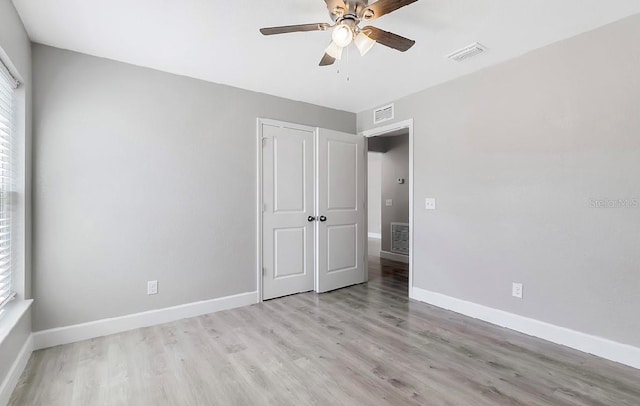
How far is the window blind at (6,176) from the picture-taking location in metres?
2.02

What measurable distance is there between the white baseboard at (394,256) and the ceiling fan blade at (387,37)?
14.5 feet

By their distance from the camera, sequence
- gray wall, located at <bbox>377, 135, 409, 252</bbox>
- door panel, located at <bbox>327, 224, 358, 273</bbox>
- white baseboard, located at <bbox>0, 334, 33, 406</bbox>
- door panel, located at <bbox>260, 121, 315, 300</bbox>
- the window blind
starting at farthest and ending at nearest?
gray wall, located at <bbox>377, 135, 409, 252</bbox> < door panel, located at <bbox>327, 224, 358, 273</bbox> < door panel, located at <bbox>260, 121, 315, 300</bbox> < the window blind < white baseboard, located at <bbox>0, 334, 33, 406</bbox>

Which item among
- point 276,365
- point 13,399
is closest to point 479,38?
point 276,365

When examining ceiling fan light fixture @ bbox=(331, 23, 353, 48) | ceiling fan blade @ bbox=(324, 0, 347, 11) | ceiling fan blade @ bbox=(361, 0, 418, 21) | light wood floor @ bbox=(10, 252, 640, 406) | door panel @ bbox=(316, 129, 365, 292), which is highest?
ceiling fan blade @ bbox=(324, 0, 347, 11)

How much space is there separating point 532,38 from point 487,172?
3.74 ft

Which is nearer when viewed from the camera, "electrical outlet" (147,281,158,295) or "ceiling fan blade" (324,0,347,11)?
"ceiling fan blade" (324,0,347,11)

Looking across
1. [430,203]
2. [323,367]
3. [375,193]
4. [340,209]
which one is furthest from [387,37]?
[375,193]

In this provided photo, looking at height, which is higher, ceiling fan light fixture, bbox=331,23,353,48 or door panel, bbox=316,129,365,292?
ceiling fan light fixture, bbox=331,23,353,48

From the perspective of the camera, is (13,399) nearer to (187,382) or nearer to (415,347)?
(187,382)

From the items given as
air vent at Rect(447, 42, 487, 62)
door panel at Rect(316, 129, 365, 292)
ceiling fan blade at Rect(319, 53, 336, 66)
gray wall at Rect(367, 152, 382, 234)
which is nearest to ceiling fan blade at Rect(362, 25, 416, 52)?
ceiling fan blade at Rect(319, 53, 336, 66)

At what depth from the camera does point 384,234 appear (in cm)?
634

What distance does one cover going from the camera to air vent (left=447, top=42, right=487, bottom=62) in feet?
8.36

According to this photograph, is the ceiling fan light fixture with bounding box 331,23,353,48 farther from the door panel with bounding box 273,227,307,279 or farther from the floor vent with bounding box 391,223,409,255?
the floor vent with bounding box 391,223,409,255

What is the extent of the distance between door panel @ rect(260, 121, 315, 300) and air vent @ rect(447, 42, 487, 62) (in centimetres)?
180
